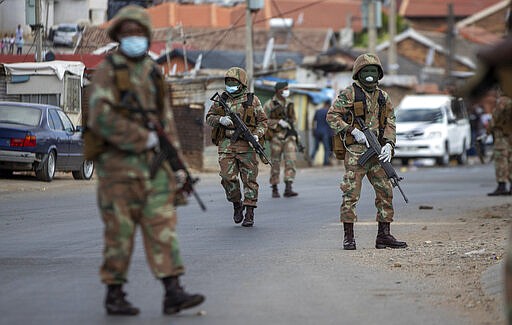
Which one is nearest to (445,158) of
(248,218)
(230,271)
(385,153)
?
(248,218)

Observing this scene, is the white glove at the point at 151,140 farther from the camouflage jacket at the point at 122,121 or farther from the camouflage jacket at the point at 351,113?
the camouflage jacket at the point at 351,113

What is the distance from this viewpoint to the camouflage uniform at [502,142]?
19.6 meters

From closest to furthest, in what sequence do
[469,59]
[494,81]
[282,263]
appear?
[494,81] < [282,263] < [469,59]

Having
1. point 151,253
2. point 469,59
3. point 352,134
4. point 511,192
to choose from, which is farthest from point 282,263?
point 469,59

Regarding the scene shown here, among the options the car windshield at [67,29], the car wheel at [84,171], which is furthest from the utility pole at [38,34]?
the car wheel at [84,171]

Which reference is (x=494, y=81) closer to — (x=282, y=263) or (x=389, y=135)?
(x=282, y=263)

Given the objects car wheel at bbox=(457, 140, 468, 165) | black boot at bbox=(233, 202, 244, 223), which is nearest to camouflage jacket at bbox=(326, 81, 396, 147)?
black boot at bbox=(233, 202, 244, 223)

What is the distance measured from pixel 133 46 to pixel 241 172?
7.42 metres

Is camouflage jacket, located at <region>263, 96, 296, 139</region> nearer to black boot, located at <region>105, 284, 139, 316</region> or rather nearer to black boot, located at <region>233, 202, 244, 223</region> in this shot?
black boot, located at <region>233, 202, 244, 223</region>

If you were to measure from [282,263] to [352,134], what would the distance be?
1.70 meters

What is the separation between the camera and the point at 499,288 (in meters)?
9.03

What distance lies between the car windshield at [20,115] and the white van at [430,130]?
1459 cm

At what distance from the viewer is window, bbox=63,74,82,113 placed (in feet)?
87.1

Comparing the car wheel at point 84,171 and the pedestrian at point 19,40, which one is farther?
the pedestrian at point 19,40
